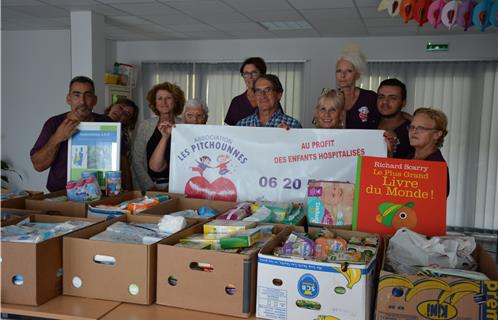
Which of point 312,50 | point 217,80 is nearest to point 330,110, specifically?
point 312,50

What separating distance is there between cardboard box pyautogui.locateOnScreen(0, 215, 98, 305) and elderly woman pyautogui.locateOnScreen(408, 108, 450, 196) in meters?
1.71

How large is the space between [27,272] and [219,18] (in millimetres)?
4414

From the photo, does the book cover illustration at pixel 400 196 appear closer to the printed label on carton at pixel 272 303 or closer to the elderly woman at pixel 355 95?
the printed label on carton at pixel 272 303

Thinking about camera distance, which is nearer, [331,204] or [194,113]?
[331,204]

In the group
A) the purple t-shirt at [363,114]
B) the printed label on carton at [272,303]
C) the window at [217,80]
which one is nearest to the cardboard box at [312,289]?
the printed label on carton at [272,303]

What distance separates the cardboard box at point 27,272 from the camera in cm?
143

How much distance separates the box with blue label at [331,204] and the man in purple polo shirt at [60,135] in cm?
141

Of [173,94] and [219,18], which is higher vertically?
[219,18]

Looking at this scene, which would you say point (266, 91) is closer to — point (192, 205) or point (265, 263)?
point (192, 205)

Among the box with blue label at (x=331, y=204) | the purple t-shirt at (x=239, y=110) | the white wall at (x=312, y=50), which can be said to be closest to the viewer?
the box with blue label at (x=331, y=204)

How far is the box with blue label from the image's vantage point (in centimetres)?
192

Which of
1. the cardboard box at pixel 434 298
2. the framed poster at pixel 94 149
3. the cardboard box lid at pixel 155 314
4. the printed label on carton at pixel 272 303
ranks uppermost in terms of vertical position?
the framed poster at pixel 94 149

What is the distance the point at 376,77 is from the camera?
6250 millimetres

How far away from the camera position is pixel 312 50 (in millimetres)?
6449
